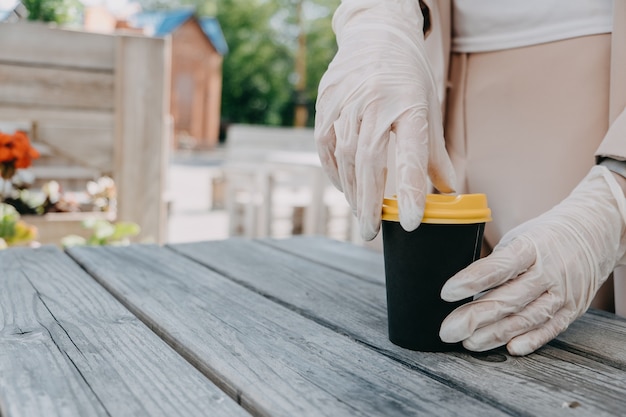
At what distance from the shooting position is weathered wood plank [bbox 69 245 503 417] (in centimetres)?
63

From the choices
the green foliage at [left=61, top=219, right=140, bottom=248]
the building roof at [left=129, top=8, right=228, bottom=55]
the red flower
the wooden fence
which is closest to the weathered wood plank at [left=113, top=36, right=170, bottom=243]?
the wooden fence

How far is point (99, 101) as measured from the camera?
3.04 metres

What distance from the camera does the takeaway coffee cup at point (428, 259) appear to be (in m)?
0.77

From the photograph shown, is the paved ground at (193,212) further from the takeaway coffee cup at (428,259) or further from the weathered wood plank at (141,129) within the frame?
the takeaway coffee cup at (428,259)

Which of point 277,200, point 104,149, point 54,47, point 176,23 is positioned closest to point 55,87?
point 54,47

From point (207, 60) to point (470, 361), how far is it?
21936 millimetres

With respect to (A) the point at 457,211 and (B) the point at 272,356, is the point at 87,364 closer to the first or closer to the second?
(B) the point at 272,356

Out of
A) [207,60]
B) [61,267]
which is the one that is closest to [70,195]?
[61,267]

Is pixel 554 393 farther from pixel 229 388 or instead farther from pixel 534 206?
pixel 534 206

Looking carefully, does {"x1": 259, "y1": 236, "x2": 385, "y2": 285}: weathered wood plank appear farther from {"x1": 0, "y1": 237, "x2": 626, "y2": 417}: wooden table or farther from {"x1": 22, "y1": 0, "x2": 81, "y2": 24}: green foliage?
{"x1": 22, "y1": 0, "x2": 81, "y2": 24}: green foliage

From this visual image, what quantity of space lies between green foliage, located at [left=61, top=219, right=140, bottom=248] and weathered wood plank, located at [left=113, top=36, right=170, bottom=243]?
0.13 m

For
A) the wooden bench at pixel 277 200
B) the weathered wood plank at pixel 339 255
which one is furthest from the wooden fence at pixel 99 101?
the wooden bench at pixel 277 200

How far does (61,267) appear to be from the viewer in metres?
1.26

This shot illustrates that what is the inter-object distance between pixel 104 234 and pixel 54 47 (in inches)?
34.2
